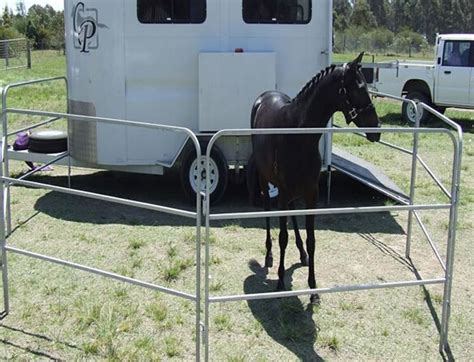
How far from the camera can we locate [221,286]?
17.6 feet

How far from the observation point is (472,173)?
9.66 m

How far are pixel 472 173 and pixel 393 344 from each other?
5881 mm

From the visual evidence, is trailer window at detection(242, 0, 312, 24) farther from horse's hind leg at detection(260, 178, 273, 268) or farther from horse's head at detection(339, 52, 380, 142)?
horse's head at detection(339, 52, 380, 142)

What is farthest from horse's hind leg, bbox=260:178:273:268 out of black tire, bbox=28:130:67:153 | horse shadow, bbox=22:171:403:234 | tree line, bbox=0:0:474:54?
tree line, bbox=0:0:474:54

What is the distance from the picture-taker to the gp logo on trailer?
23.7 ft

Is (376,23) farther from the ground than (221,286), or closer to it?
farther from the ground

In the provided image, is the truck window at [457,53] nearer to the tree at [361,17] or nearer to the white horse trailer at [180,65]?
the white horse trailer at [180,65]

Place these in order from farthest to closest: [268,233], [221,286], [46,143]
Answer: [46,143], [268,233], [221,286]

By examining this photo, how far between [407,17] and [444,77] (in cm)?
Answer: 7088

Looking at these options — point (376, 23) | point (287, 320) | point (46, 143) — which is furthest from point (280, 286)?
point (376, 23)

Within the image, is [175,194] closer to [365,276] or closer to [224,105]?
[224,105]

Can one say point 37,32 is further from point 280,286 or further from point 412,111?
point 280,286

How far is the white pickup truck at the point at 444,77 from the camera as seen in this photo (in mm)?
14391

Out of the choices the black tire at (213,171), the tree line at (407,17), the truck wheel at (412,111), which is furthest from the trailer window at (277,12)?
the tree line at (407,17)
